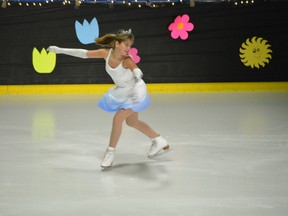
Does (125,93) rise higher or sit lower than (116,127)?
higher

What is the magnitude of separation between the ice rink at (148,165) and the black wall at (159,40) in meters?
2.11

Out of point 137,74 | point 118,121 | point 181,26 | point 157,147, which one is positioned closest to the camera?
point 137,74

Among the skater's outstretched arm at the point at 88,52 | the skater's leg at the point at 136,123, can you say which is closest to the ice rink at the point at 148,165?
the skater's leg at the point at 136,123

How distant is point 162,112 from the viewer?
5.00 m

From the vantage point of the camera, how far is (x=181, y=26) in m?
7.10

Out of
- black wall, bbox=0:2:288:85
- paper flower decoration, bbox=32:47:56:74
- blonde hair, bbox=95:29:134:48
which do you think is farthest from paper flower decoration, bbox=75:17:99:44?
blonde hair, bbox=95:29:134:48

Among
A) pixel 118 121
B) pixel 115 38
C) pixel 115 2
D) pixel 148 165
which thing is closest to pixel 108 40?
pixel 115 38

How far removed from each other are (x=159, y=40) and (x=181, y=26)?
15.4 inches

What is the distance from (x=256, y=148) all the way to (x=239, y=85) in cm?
421

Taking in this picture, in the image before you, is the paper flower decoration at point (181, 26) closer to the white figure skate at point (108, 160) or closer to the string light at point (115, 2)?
the string light at point (115, 2)

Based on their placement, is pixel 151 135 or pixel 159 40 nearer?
pixel 151 135

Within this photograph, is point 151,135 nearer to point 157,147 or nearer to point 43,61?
point 157,147

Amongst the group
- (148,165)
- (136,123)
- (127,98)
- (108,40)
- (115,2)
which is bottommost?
(148,165)

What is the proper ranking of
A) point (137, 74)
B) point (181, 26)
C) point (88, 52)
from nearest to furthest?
point (137, 74)
point (88, 52)
point (181, 26)
